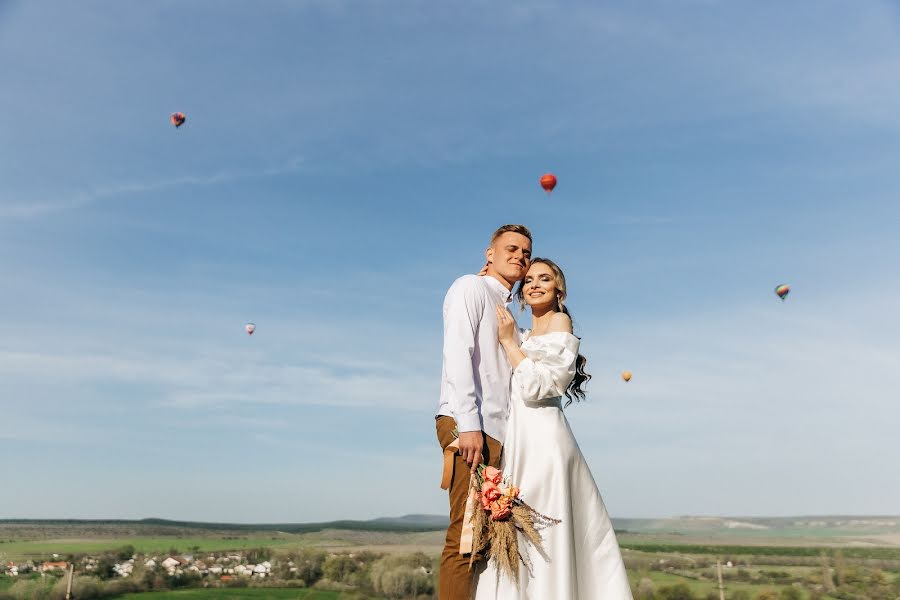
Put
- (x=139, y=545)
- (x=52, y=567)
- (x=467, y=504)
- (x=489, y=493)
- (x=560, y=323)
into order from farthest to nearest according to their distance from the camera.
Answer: (x=139, y=545) < (x=52, y=567) < (x=560, y=323) < (x=467, y=504) < (x=489, y=493)

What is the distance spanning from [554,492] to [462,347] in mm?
Result: 1256

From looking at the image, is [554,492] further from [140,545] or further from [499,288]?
[140,545]

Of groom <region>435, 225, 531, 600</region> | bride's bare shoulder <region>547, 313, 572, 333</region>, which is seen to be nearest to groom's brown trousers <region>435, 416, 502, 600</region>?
groom <region>435, 225, 531, 600</region>

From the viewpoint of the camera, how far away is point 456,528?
5168mm

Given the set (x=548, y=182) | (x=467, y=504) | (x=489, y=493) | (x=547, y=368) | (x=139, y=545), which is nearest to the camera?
(x=489, y=493)

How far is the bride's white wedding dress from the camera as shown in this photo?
17.2 ft

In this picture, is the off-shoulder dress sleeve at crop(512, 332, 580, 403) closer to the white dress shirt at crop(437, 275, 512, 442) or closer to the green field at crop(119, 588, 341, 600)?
the white dress shirt at crop(437, 275, 512, 442)

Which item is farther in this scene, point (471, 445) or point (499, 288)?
point (499, 288)

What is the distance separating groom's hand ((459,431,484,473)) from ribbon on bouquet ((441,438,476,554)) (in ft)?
0.39

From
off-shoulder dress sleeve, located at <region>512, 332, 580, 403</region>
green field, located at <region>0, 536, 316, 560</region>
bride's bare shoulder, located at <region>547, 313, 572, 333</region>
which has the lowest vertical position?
green field, located at <region>0, 536, 316, 560</region>

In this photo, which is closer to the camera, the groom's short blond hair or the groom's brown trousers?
the groom's brown trousers

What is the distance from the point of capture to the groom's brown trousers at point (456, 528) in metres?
5.12

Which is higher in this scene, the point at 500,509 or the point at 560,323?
the point at 560,323

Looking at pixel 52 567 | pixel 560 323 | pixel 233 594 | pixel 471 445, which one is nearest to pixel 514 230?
pixel 560 323
